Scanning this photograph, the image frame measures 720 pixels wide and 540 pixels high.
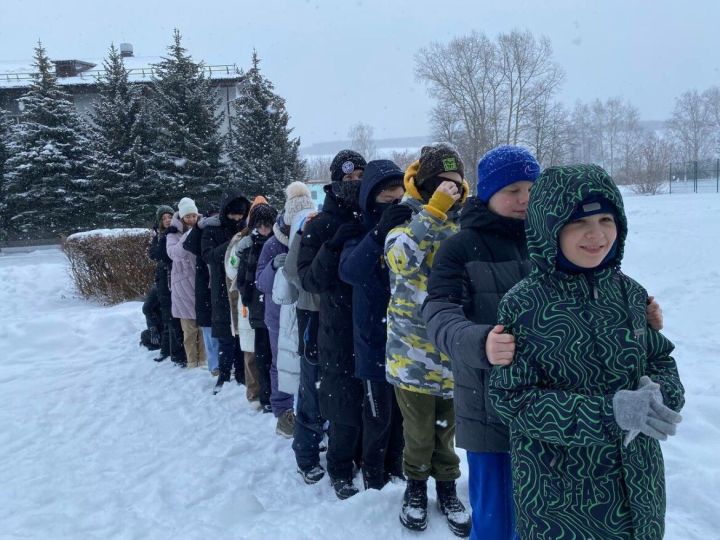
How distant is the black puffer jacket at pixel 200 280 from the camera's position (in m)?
6.06

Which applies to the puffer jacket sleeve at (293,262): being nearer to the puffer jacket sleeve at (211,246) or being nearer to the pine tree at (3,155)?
the puffer jacket sleeve at (211,246)

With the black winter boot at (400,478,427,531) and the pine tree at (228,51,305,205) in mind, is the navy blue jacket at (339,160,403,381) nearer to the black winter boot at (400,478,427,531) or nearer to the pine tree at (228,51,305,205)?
the black winter boot at (400,478,427,531)

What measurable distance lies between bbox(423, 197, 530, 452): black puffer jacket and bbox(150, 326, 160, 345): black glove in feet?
20.7

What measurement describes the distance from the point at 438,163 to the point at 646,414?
158 cm

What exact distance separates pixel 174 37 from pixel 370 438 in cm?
2629

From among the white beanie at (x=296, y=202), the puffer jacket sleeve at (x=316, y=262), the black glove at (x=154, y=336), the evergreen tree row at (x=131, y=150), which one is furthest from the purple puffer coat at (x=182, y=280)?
the evergreen tree row at (x=131, y=150)

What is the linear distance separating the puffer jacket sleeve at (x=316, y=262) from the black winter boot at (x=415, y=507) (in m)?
1.22

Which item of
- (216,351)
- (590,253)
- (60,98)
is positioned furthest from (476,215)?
(60,98)

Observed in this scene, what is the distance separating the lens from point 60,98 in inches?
996

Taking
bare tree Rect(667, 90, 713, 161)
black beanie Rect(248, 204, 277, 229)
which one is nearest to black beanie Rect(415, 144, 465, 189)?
black beanie Rect(248, 204, 277, 229)

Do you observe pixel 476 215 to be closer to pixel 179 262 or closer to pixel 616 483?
pixel 616 483

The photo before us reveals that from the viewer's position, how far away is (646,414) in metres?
1.46

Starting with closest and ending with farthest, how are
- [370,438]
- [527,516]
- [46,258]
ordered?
[527,516] < [370,438] < [46,258]

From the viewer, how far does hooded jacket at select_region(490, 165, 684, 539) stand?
1.59m
